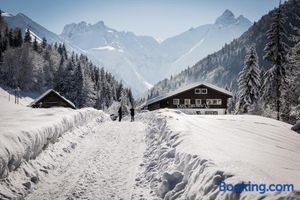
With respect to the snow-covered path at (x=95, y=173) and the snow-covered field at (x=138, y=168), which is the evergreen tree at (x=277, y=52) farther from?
the snow-covered field at (x=138, y=168)

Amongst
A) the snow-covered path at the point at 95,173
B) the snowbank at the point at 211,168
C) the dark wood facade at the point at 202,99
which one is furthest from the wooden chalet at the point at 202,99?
the snowbank at the point at 211,168

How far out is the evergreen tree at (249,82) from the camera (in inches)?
1809

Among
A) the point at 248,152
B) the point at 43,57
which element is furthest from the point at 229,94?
the point at 43,57

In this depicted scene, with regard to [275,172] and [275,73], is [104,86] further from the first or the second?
[275,172]

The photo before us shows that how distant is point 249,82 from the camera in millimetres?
46000

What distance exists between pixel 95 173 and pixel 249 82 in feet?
132

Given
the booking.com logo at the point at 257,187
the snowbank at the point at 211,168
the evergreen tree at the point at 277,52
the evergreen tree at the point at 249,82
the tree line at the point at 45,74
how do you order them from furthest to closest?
the tree line at the point at 45,74 → the evergreen tree at the point at 249,82 → the evergreen tree at the point at 277,52 → the snowbank at the point at 211,168 → the booking.com logo at the point at 257,187

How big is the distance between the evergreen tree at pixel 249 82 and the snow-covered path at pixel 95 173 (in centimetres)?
3426

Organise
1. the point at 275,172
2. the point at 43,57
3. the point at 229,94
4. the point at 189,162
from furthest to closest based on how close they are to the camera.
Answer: the point at 43,57, the point at 229,94, the point at 189,162, the point at 275,172

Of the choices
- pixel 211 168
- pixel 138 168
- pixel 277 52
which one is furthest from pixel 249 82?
pixel 211 168

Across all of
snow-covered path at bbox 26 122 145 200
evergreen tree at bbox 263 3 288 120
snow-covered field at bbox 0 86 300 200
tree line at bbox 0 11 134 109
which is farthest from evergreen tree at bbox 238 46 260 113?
tree line at bbox 0 11 134 109

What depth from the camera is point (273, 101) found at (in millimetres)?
40812

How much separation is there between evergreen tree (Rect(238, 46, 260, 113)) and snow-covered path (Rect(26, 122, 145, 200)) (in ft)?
112

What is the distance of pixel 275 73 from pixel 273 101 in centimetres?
421
